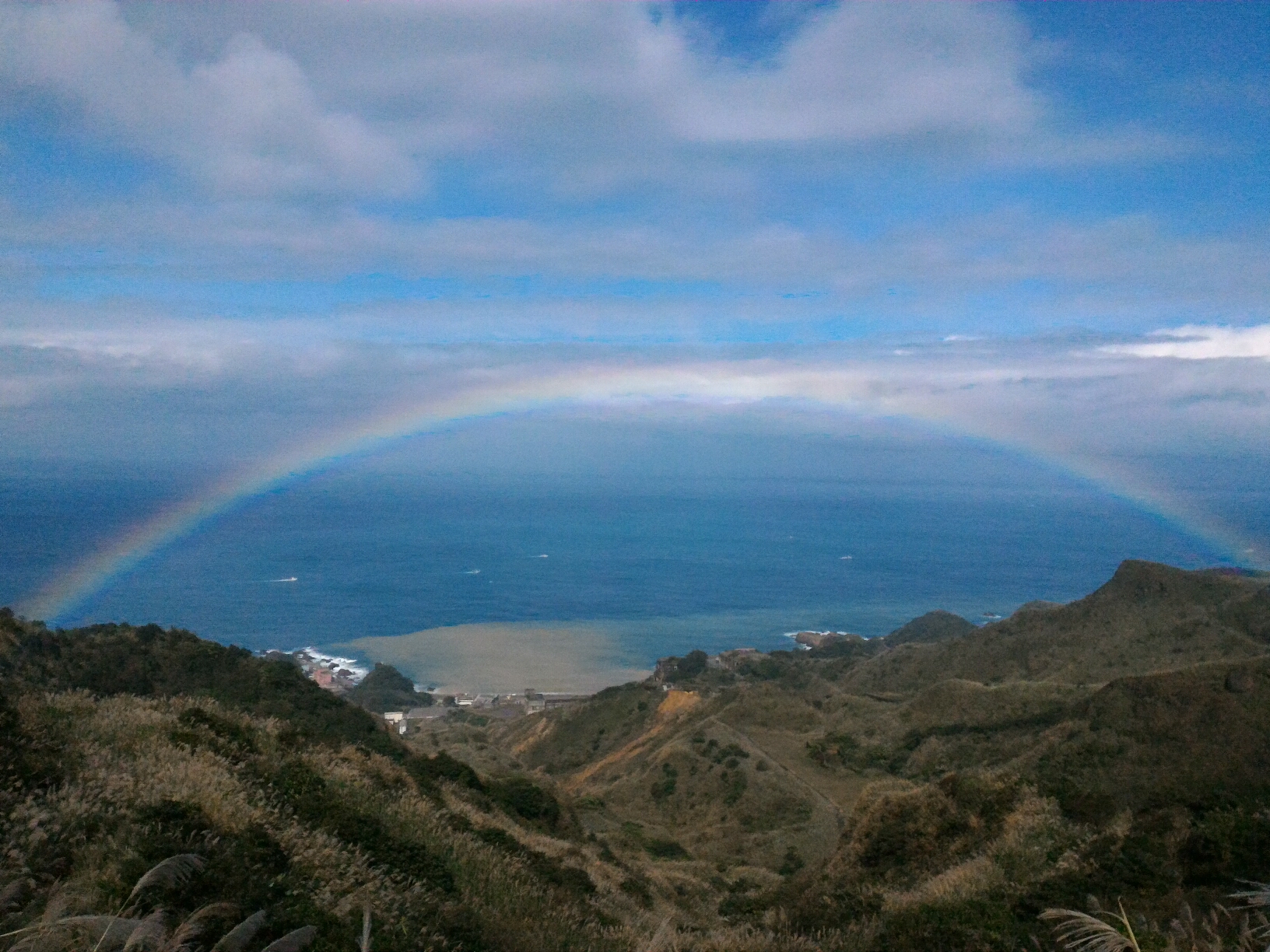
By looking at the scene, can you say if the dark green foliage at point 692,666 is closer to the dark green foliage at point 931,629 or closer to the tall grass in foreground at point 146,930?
the dark green foliage at point 931,629

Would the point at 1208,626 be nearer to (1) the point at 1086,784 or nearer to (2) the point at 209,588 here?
(1) the point at 1086,784

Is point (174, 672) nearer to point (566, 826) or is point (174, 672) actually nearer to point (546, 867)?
point (566, 826)

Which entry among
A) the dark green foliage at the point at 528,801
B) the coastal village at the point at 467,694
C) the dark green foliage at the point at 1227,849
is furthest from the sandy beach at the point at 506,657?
the dark green foliage at the point at 1227,849

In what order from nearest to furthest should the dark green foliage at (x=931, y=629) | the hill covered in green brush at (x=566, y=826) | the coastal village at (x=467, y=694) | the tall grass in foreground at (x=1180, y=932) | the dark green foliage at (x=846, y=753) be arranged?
the tall grass in foreground at (x=1180, y=932)
the hill covered in green brush at (x=566, y=826)
the dark green foliage at (x=846, y=753)
the coastal village at (x=467, y=694)
the dark green foliage at (x=931, y=629)

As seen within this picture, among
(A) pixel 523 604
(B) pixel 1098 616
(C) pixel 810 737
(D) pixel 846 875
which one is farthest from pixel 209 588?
(D) pixel 846 875

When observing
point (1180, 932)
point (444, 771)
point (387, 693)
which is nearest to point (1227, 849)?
point (1180, 932)

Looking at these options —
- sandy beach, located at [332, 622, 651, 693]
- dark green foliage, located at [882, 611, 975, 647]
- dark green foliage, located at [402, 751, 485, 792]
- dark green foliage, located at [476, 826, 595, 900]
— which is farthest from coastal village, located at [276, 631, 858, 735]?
dark green foliage, located at [476, 826, 595, 900]

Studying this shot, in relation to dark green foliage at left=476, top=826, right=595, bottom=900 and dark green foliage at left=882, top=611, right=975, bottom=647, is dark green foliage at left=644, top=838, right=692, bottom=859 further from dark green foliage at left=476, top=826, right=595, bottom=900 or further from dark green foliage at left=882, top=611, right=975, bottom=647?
dark green foliage at left=882, top=611, right=975, bottom=647
